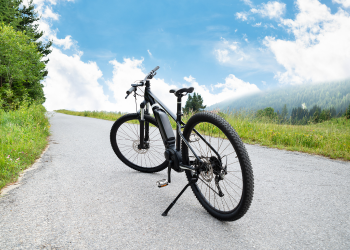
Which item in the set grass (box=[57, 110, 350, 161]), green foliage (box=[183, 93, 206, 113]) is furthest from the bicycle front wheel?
green foliage (box=[183, 93, 206, 113])

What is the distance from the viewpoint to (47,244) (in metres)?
1.85

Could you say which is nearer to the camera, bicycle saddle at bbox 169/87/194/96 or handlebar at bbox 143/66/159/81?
bicycle saddle at bbox 169/87/194/96

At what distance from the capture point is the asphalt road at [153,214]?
6.19 feet

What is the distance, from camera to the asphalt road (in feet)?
6.19

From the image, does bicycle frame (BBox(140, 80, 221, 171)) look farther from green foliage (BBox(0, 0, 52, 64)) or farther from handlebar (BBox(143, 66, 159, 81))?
green foliage (BBox(0, 0, 52, 64))

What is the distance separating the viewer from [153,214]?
2.34 meters

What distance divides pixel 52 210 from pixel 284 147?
18.6 feet

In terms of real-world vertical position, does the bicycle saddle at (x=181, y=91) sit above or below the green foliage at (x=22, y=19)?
below

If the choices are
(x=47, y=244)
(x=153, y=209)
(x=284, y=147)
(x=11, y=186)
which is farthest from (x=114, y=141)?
(x=284, y=147)

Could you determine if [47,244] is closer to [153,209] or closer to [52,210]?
[52,210]

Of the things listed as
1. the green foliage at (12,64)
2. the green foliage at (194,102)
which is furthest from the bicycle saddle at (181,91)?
the green foliage at (194,102)

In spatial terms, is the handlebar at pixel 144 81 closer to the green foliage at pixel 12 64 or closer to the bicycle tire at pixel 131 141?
the bicycle tire at pixel 131 141

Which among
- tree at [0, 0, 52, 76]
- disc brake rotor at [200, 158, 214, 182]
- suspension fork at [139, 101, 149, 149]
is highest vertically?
tree at [0, 0, 52, 76]

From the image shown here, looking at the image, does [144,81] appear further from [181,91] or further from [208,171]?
[208,171]
